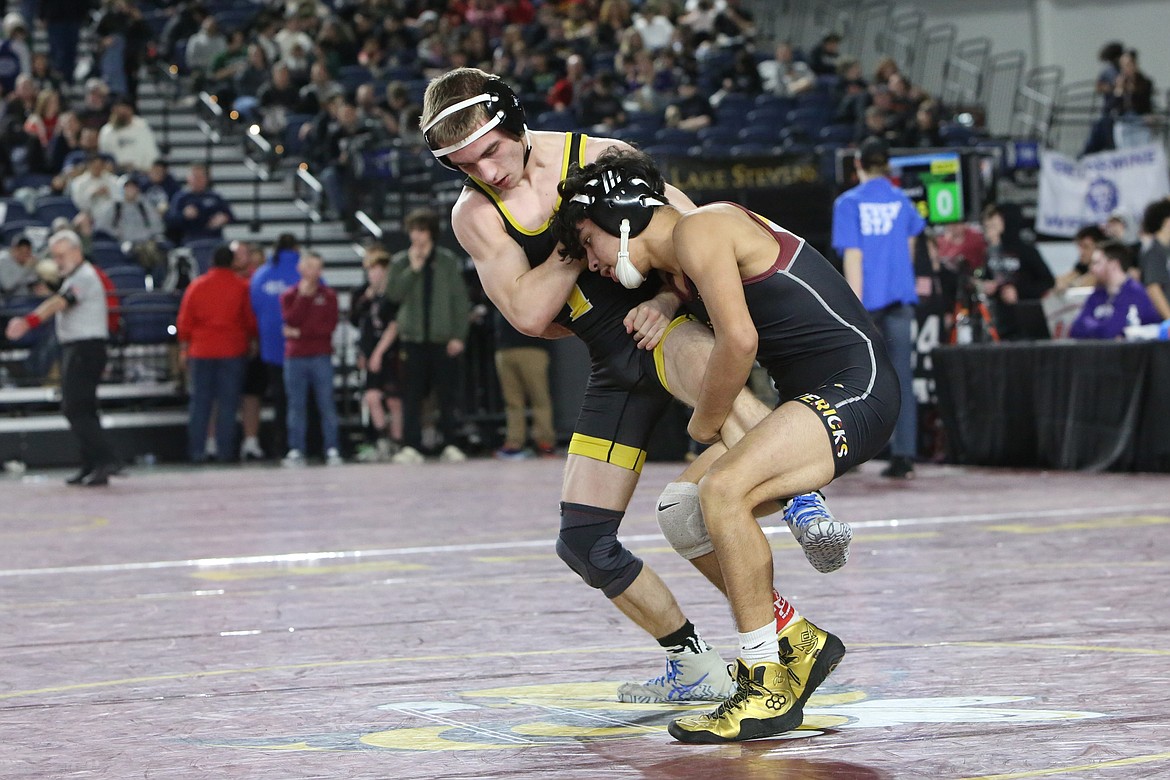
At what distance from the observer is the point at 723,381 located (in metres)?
3.96

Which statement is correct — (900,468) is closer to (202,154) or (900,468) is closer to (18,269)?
(18,269)

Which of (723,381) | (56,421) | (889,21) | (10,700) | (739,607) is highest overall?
(889,21)

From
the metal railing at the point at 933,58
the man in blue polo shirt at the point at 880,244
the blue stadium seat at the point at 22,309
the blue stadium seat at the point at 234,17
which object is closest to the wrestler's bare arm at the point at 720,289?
the man in blue polo shirt at the point at 880,244

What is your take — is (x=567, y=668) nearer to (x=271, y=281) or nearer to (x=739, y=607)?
(x=739, y=607)

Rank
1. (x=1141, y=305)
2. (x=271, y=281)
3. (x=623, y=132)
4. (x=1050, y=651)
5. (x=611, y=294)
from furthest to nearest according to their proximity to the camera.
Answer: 1. (x=623, y=132)
2. (x=271, y=281)
3. (x=1141, y=305)
4. (x=1050, y=651)
5. (x=611, y=294)

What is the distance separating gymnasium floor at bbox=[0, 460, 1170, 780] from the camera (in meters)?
3.62

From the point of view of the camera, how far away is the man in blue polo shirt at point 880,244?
10805mm

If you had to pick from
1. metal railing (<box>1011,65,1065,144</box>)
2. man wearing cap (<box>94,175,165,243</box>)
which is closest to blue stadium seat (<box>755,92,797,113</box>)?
metal railing (<box>1011,65,1065,144</box>)

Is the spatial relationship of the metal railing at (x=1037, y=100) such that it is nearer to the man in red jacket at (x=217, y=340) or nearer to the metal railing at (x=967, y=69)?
the metal railing at (x=967, y=69)

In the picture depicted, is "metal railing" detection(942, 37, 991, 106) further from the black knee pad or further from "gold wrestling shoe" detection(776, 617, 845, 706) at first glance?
"gold wrestling shoe" detection(776, 617, 845, 706)

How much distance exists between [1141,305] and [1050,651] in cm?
760

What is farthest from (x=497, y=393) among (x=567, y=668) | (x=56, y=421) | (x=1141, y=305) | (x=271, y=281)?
(x=567, y=668)

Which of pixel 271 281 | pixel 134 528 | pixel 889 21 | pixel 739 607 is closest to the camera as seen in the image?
pixel 739 607

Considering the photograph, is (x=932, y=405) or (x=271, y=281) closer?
(x=932, y=405)
